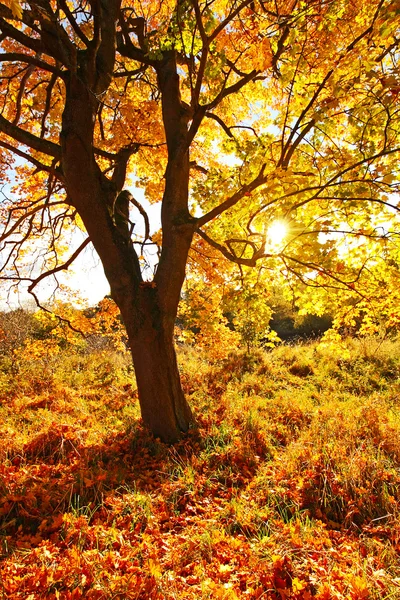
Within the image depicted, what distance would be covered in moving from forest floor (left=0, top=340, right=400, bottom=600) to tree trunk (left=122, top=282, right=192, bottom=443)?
269 millimetres

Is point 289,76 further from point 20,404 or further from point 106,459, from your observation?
point 20,404

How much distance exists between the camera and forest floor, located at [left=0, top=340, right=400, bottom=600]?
7.06 feet

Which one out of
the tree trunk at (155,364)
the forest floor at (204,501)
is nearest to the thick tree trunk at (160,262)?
the tree trunk at (155,364)

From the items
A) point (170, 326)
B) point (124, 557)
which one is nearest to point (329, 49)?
point (170, 326)

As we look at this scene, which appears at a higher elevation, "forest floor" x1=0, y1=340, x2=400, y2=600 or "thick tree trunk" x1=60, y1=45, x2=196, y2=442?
"thick tree trunk" x1=60, y1=45, x2=196, y2=442

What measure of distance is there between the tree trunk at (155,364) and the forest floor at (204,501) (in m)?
0.27

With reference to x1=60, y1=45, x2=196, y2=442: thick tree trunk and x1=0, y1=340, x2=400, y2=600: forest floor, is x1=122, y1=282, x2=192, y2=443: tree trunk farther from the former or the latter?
x1=0, y1=340, x2=400, y2=600: forest floor

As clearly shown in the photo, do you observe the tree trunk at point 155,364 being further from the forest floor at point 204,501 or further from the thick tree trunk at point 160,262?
the forest floor at point 204,501

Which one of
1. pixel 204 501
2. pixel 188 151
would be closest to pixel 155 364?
pixel 204 501

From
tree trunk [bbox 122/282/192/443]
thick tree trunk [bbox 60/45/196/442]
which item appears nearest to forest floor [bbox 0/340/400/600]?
tree trunk [bbox 122/282/192/443]

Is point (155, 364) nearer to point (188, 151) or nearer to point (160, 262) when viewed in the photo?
point (160, 262)

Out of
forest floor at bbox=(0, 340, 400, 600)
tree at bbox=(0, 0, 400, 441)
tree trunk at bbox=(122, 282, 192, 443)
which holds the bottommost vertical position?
forest floor at bbox=(0, 340, 400, 600)

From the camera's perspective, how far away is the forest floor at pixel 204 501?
2150mm

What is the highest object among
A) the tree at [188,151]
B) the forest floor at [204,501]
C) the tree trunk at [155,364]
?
the tree at [188,151]
